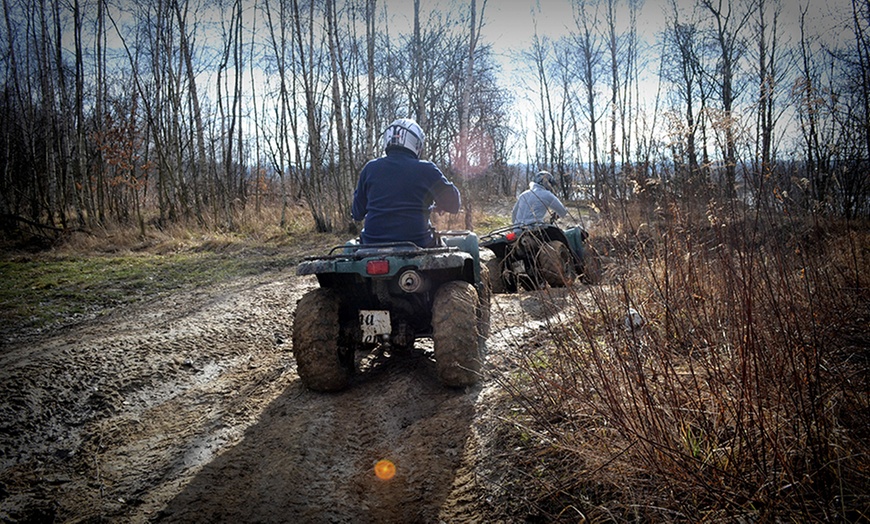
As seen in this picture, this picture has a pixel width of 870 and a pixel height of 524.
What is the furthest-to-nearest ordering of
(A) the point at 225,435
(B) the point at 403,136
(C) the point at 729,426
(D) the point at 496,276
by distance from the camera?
1. (D) the point at 496,276
2. (B) the point at 403,136
3. (A) the point at 225,435
4. (C) the point at 729,426

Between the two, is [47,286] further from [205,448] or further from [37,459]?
[205,448]

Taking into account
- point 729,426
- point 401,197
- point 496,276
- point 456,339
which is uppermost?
point 401,197

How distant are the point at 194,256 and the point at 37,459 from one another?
291 inches

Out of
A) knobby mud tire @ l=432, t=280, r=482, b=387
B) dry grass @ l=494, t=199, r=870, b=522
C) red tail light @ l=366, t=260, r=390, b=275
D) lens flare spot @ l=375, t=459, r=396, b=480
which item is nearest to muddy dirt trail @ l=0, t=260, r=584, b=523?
lens flare spot @ l=375, t=459, r=396, b=480

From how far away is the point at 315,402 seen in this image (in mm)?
3047

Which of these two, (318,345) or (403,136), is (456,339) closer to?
(318,345)

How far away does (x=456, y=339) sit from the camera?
289 centimetres

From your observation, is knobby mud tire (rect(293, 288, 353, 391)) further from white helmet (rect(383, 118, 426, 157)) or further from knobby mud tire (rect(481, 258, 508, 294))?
knobby mud tire (rect(481, 258, 508, 294))

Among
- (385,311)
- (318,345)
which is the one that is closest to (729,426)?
(385,311)

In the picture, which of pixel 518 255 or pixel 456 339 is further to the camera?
pixel 518 255

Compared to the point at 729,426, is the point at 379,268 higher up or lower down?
higher up

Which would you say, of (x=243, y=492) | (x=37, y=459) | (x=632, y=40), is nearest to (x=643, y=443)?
(x=243, y=492)

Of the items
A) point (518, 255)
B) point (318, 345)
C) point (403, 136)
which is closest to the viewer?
point (318, 345)

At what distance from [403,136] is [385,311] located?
4.73 feet
